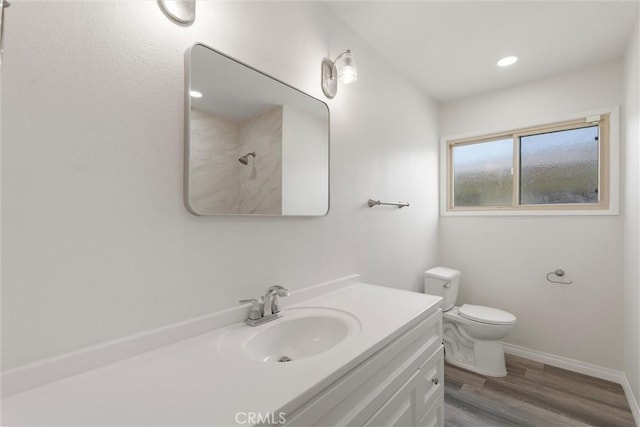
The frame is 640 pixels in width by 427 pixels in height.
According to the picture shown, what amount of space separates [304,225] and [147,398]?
93 cm

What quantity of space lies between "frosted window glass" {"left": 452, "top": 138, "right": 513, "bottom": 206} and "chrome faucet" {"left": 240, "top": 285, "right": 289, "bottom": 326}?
96.3 inches

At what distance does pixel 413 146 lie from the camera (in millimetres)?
2469

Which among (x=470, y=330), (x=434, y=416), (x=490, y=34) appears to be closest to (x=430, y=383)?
(x=434, y=416)

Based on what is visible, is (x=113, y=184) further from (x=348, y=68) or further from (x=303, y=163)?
(x=348, y=68)

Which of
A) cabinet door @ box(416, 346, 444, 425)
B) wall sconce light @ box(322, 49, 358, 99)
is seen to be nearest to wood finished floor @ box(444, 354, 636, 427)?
cabinet door @ box(416, 346, 444, 425)

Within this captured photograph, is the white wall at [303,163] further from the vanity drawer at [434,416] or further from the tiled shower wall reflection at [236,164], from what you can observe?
the vanity drawer at [434,416]

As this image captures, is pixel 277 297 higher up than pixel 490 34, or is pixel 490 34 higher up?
pixel 490 34

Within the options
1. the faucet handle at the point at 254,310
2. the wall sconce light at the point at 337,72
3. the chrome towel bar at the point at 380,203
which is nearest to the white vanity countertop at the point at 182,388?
the faucet handle at the point at 254,310

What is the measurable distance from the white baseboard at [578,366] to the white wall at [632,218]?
0.29ft

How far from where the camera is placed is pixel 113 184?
81cm

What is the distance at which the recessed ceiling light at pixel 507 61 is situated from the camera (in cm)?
208

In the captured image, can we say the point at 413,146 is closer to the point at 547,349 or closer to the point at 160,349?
the point at 547,349

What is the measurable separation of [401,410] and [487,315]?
1.58m

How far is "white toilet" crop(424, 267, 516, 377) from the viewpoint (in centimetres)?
214
